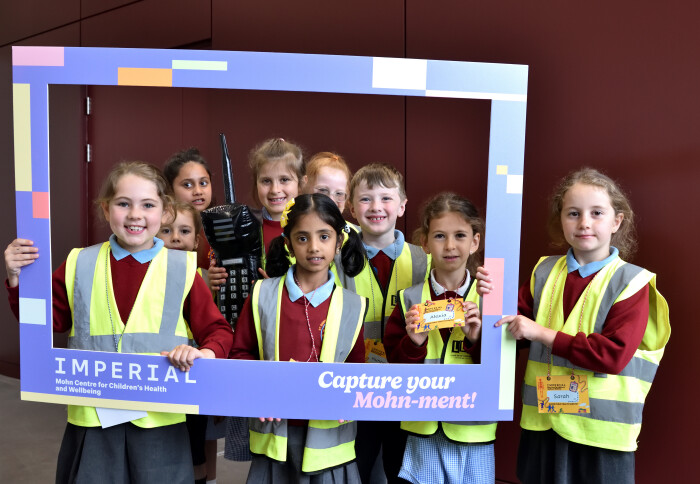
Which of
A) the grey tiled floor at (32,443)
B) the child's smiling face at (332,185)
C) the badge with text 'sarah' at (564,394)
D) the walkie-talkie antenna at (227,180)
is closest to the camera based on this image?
the badge with text 'sarah' at (564,394)

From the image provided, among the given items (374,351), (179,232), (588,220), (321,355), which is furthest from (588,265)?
(179,232)

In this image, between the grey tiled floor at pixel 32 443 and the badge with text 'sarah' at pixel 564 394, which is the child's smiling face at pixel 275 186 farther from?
the grey tiled floor at pixel 32 443

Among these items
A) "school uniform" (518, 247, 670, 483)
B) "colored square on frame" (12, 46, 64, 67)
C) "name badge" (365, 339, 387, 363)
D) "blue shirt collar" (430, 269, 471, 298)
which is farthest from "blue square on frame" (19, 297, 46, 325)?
"school uniform" (518, 247, 670, 483)

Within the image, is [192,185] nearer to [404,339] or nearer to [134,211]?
[134,211]

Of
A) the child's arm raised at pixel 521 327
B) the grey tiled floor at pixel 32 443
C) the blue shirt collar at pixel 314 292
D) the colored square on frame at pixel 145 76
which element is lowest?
the grey tiled floor at pixel 32 443

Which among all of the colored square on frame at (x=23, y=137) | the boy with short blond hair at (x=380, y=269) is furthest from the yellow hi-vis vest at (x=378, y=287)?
the colored square on frame at (x=23, y=137)

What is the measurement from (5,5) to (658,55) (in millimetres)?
4589

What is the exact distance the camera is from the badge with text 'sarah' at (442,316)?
5.52 feet

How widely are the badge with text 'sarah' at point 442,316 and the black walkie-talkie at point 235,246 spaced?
67 centimetres

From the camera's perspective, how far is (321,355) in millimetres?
1719

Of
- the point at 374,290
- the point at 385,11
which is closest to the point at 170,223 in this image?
the point at 374,290

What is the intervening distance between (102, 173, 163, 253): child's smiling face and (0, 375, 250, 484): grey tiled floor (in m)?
1.76

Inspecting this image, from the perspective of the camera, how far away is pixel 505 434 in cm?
282

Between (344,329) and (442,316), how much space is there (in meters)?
0.27
